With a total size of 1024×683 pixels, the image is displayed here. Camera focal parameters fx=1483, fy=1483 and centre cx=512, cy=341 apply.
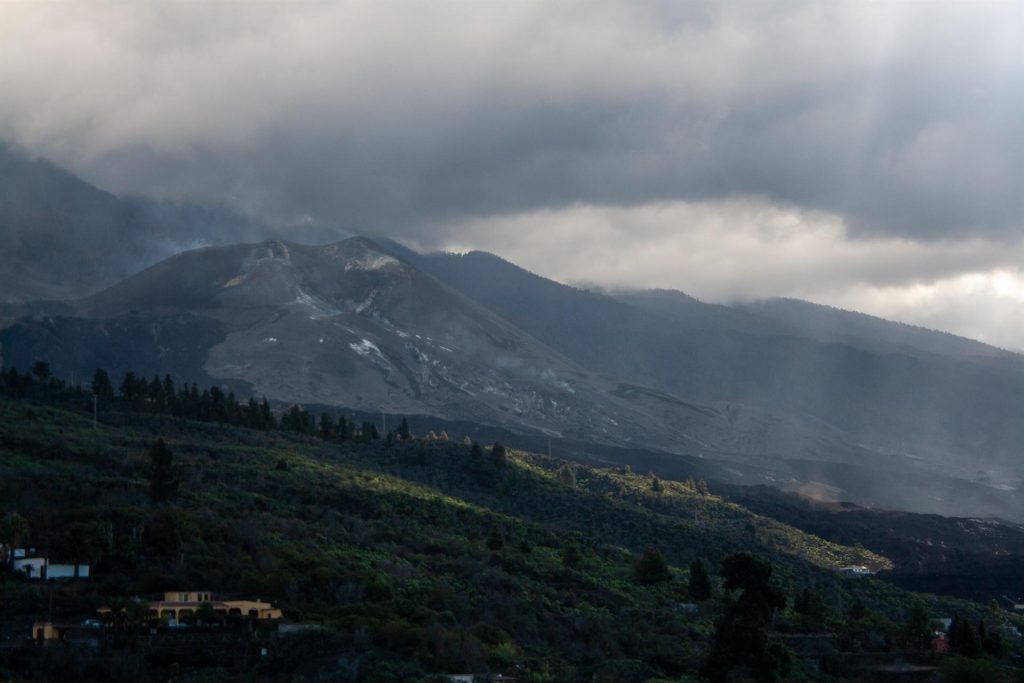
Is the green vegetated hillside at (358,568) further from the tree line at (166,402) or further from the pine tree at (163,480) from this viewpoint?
the tree line at (166,402)

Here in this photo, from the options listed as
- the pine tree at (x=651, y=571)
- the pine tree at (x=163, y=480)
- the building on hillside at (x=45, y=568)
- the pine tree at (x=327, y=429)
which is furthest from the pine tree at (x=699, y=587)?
the pine tree at (x=327, y=429)

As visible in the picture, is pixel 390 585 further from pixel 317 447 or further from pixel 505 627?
pixel 317 447

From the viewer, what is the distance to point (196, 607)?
163 ft

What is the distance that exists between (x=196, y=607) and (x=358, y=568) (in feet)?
37.3

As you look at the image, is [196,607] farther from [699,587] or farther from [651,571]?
[651,571]

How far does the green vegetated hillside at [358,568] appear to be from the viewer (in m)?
47.4

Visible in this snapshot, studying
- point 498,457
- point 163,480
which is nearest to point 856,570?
point 498,457

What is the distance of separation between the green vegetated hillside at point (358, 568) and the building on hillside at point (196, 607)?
3.80 feet

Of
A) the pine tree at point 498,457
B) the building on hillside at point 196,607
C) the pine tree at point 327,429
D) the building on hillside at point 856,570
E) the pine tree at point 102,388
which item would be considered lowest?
the building on hillside at point 856,570

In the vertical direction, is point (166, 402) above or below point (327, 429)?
above

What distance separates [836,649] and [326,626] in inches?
981

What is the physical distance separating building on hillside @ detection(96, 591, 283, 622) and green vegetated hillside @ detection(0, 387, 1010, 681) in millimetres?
1158

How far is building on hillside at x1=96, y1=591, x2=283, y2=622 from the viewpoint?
4875 cm

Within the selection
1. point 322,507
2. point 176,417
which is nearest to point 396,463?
point 176,417
